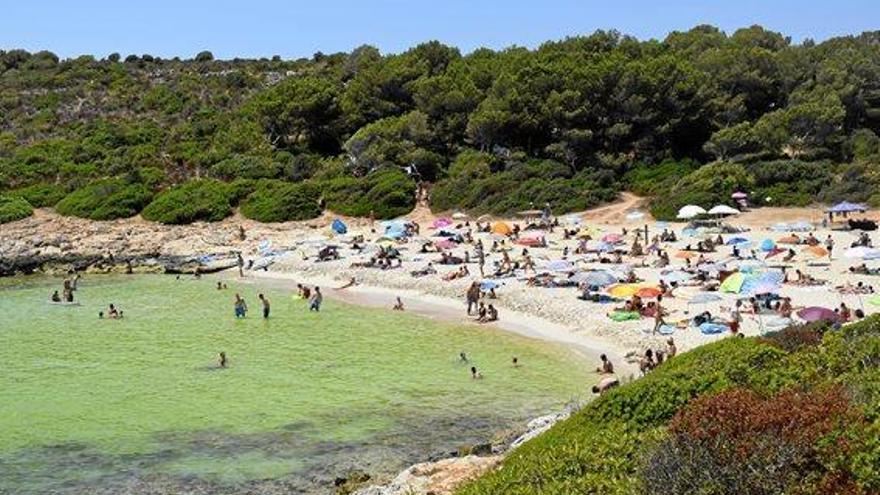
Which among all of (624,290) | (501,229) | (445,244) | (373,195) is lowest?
(624,290)

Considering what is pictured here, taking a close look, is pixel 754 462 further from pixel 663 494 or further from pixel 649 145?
pixel 649 145

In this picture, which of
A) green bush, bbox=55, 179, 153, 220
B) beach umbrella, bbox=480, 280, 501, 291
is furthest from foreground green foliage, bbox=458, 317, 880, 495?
green bush, bbox=55, 179, 153, 220

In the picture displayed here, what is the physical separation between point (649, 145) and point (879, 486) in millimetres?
51943

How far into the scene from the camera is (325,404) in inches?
937

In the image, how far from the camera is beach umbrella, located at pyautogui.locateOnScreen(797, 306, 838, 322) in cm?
2534

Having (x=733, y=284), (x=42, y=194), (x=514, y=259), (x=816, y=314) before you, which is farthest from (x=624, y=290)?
(x=42, y=194)

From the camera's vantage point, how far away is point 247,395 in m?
24.9

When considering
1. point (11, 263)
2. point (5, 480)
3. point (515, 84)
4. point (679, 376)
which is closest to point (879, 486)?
point (679, 376)

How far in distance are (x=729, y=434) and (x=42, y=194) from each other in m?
59.2

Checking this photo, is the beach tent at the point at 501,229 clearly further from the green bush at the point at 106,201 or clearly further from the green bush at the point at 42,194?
the green bush at the point at 42,194

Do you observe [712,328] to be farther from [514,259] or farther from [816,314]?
[514,259]

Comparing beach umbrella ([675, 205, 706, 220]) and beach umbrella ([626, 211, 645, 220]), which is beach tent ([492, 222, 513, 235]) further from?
beach umbrella ([675, 205, 706, 220])

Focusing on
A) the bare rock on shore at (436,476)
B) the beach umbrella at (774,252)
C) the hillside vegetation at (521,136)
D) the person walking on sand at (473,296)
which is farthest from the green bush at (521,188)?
the bare rock on shore at (436,476)

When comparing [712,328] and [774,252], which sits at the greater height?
[774,252]
